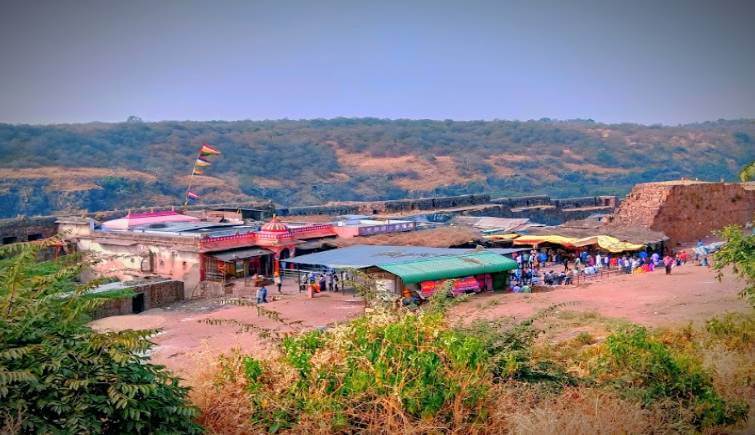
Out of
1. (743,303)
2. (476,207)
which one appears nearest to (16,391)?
(743,303)

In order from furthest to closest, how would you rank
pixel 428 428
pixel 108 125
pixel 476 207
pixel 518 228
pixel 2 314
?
pixel 108 125, pixel 476 207, pixel 518 228, pixel 428 428, pixel 2 314

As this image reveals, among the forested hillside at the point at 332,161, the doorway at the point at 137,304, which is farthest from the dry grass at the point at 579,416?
the forested hillside at the point at 332,161

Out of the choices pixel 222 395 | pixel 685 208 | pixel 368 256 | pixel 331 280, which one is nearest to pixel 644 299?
pixel 368 256

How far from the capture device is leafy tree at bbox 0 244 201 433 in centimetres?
445

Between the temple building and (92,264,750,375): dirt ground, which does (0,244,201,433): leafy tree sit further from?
the temple building

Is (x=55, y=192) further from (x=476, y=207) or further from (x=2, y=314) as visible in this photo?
(x=2, y=314)

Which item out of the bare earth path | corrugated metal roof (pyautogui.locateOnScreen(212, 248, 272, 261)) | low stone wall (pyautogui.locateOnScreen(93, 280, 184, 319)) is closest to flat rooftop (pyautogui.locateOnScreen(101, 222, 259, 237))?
corrugated metal roof (pyautogui.locateOnScreen(212, 248, 272, 261))

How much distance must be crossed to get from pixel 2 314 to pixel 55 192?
45.6 metres

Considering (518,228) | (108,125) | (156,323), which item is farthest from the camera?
(108,125)

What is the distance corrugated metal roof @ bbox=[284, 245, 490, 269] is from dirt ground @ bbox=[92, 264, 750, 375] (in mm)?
773

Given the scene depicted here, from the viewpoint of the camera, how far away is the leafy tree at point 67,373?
4449 millimetres

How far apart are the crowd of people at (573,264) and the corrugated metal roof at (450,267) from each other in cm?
89

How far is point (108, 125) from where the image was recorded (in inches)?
3041

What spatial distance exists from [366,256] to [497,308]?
403cm
